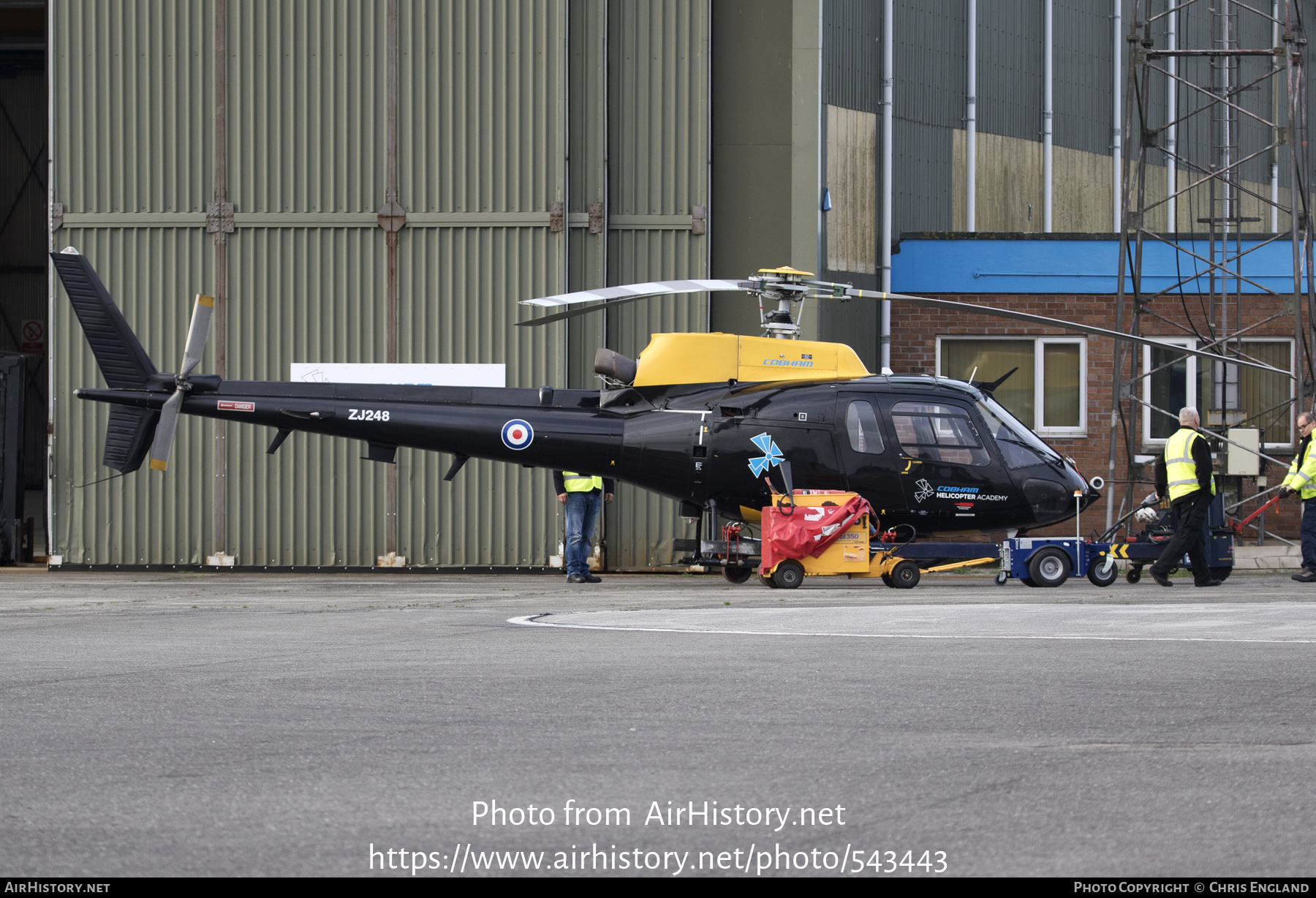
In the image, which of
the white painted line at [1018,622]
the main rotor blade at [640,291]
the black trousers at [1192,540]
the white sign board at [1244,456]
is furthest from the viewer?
the white sign board at [1244,456]

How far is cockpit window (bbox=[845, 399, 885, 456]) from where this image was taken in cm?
1356

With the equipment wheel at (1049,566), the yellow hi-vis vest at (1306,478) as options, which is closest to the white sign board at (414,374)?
the equipment wheel at (1049,566)

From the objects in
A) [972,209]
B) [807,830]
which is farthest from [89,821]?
[972,209]

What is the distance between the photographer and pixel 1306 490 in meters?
14.3

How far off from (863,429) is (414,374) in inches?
245

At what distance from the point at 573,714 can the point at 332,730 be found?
0.99m

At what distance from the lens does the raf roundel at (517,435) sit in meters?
13.8

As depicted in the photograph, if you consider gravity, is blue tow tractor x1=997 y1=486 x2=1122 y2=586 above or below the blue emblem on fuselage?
below

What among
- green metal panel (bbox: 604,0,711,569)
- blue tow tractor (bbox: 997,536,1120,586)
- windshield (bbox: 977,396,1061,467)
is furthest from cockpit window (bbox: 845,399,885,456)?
green metal panel (bbox: 604,0,711,569)

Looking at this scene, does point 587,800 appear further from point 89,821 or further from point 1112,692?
point 1112,692

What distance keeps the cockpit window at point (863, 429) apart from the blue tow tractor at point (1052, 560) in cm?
168

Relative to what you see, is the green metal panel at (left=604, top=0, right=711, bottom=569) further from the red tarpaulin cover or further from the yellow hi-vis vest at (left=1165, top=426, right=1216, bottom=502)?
the yellow hi-vis vest at (left=1165, top=426, right=1216, bottom=502)

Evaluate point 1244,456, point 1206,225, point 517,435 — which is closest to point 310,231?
point 517,435

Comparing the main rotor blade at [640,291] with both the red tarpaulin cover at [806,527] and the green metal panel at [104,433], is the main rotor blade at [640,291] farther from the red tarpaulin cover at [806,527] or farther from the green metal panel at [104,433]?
the green metal panel at [104,433]
